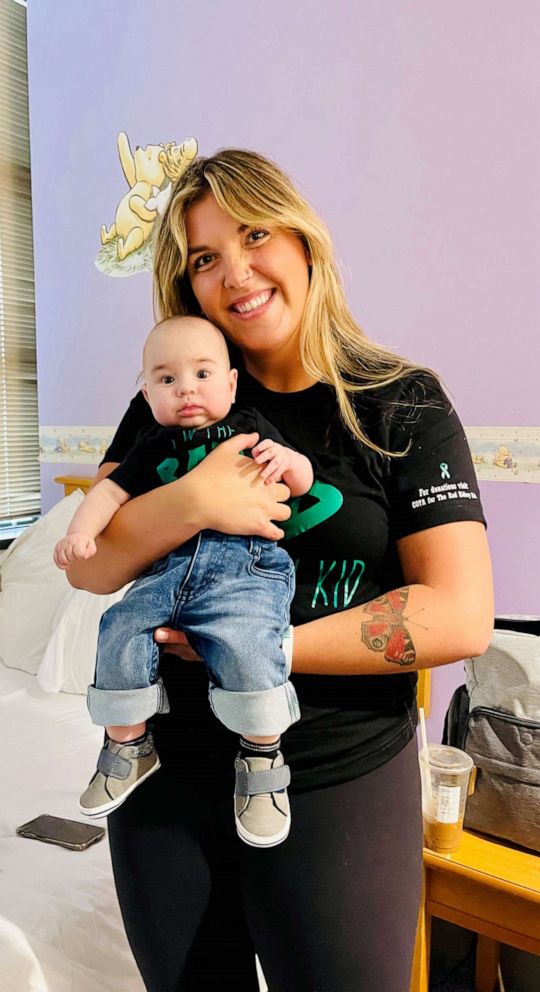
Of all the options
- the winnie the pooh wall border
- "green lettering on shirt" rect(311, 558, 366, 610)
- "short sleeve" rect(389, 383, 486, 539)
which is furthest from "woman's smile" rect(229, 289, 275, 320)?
the winnie the pooh wall border

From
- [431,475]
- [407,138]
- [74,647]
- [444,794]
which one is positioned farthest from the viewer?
[74,647]

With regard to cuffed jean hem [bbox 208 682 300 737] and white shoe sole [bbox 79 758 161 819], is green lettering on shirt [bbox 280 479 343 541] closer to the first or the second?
cuffed jean hem [bbox 208 682 300 737]

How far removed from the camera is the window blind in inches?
126

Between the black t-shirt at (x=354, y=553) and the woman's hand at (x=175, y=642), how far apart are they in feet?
0.11

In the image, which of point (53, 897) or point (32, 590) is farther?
point (32, 590)

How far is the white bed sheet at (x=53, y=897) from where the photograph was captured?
3.85 ft

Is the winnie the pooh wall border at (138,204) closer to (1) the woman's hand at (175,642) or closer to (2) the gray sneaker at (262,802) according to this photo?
(1) the woman's hand at (175,642)

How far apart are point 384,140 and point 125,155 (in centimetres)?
115

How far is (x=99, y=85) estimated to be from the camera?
2.81 meters

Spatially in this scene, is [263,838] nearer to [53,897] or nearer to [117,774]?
[117,774]

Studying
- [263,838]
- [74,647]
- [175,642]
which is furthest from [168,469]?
[74,647]

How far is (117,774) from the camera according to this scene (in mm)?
932

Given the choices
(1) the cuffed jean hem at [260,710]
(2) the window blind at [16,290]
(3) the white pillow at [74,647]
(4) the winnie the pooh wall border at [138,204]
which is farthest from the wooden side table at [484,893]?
(2) the window blind at [16,290]

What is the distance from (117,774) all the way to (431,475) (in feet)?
1.77
